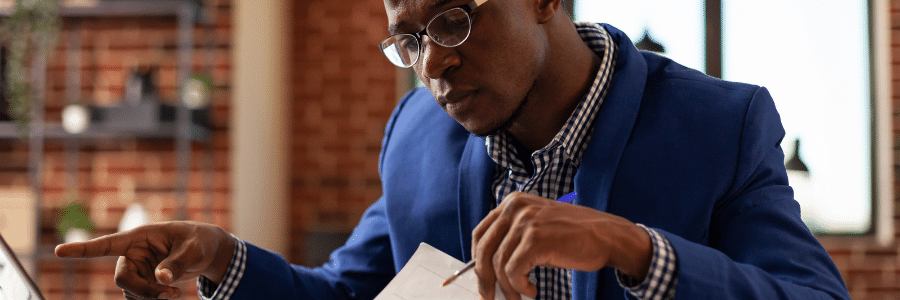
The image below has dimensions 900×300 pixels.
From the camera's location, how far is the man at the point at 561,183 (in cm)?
63

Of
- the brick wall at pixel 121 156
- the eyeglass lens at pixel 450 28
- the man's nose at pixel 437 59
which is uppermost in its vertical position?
the eyeglass lens at pixel 450 28

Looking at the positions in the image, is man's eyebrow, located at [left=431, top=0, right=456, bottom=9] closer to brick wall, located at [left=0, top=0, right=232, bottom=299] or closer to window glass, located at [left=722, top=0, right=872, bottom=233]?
brick wall, located at [left=0, top=0, right=232, bottom=299]

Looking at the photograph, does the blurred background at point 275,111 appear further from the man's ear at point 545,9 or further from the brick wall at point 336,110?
the man's ear at point 545,9

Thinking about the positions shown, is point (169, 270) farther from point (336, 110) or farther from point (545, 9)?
point (336, 110)

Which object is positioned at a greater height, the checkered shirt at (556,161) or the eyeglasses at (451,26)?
the eyeglasses at (451,26)

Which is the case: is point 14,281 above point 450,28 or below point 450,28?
below

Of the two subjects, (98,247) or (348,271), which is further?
(348,271)

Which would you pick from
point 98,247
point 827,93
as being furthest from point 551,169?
point 827,93

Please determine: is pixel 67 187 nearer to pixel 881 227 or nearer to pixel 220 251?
pixel 220 251

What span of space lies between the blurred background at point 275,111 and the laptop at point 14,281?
2479 millimetres

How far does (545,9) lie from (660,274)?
1.49 feet

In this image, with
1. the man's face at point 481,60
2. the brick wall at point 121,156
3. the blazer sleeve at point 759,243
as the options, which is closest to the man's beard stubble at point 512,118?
the man's face at point 481,60

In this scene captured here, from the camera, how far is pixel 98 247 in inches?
33.2

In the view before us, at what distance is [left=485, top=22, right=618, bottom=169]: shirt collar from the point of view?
0.94m
